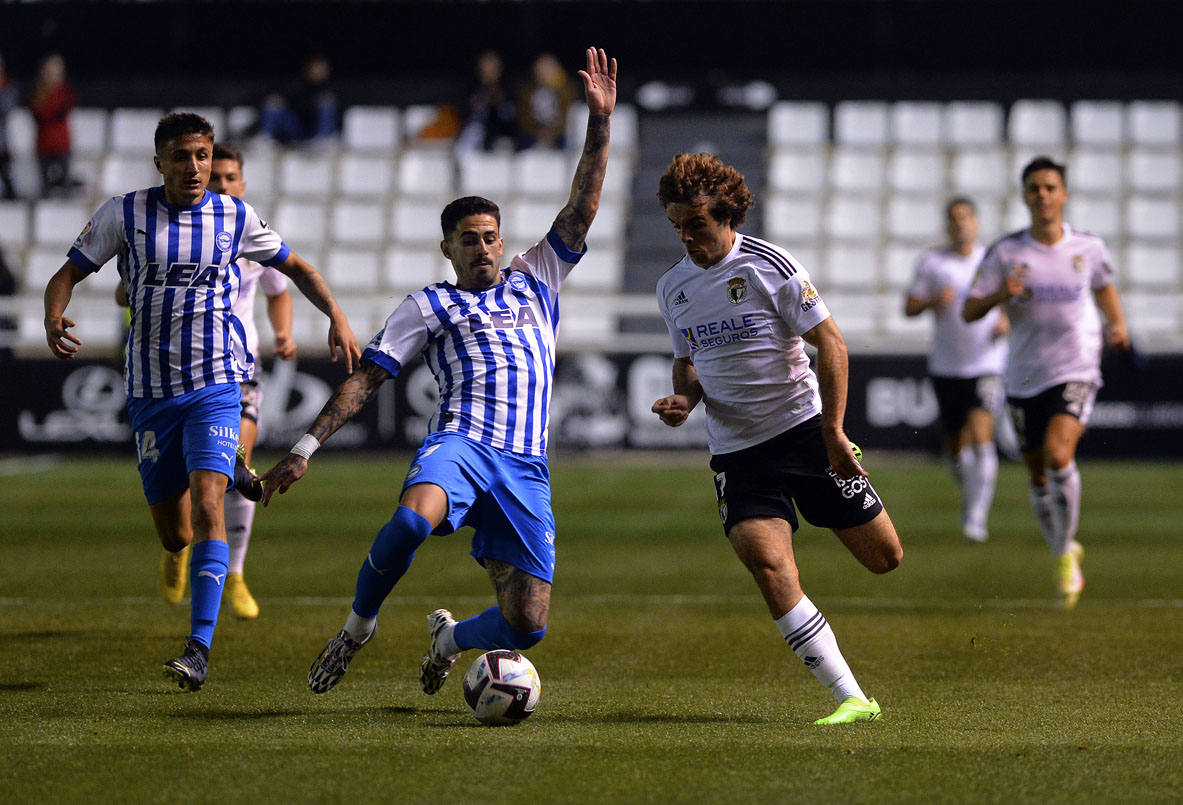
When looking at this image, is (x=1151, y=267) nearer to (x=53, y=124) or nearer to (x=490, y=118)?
(x=490, y=118)

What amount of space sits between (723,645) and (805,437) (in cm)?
192

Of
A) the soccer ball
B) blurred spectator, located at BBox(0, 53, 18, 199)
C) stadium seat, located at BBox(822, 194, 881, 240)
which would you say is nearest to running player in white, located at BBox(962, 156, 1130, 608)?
the soccer ball

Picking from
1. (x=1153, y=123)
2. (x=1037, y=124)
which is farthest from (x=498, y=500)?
(x=1153, y=123)

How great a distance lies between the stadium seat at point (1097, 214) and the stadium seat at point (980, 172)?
0.94 meters

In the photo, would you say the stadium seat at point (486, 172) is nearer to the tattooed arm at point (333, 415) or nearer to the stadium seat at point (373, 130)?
the stadium seat at point (373, 130)

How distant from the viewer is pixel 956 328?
12.2 meters

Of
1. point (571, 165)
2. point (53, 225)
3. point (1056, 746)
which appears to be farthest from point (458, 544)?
point (53, 225)

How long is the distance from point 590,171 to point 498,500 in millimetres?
1384

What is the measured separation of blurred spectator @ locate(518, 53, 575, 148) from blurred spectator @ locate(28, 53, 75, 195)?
675 cm

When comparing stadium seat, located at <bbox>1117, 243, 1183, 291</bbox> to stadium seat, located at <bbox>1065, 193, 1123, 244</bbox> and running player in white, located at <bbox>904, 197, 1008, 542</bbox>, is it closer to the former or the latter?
stadium seat, located at <bbox>1065, 193, 1123, 244</bbox>

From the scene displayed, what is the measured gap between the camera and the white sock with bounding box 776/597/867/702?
5.52 m

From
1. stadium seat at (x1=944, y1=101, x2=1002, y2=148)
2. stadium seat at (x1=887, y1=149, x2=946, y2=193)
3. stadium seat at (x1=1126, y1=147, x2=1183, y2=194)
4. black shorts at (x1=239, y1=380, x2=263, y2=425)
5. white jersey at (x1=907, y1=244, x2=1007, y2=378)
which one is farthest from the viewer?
stadium seat at (x1=944, y1=101, x2=1002, y2=148)

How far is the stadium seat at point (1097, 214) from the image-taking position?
2270 cm

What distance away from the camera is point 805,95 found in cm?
2400
